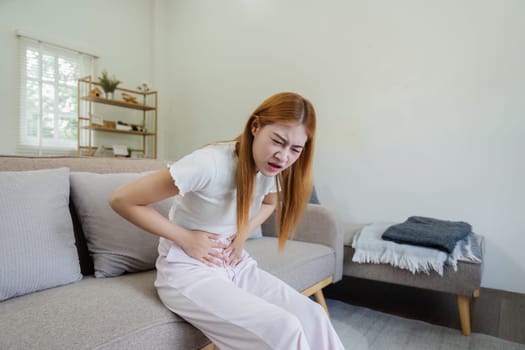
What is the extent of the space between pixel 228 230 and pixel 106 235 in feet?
1.33

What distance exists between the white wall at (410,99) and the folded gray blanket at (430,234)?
1.32 ft

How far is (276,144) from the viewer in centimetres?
83

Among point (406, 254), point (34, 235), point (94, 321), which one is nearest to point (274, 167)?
point (94, 321)

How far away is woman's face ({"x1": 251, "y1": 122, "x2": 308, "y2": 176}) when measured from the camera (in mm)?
822

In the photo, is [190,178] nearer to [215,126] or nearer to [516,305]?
[516,305]

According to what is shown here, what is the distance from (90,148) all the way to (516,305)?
139 inches

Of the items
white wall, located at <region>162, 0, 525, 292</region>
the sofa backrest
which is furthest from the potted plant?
the sofa backrest

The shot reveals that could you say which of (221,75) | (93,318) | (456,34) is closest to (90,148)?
(221,75)

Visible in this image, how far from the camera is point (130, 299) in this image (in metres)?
0.80

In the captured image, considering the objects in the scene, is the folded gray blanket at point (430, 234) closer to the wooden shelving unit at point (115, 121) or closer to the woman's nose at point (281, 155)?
the woman's nose at point (281, 155)

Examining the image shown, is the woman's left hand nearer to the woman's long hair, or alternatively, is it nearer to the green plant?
the woman's long hair

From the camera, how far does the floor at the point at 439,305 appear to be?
1499 mm

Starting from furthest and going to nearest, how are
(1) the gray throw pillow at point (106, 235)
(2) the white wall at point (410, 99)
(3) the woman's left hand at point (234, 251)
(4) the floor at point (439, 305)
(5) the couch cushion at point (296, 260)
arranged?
(2) the white wall at point (410, 99)
(4) the floor at point (439, 305)
(5) the couch cushion at point (296, 260)
(1) the gray throw pillow at point (106, 235)
(3) the woman's left hand at point (234, 251)

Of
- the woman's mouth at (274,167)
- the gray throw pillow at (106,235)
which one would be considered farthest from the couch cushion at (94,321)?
the woman's mouth at (274,167)
